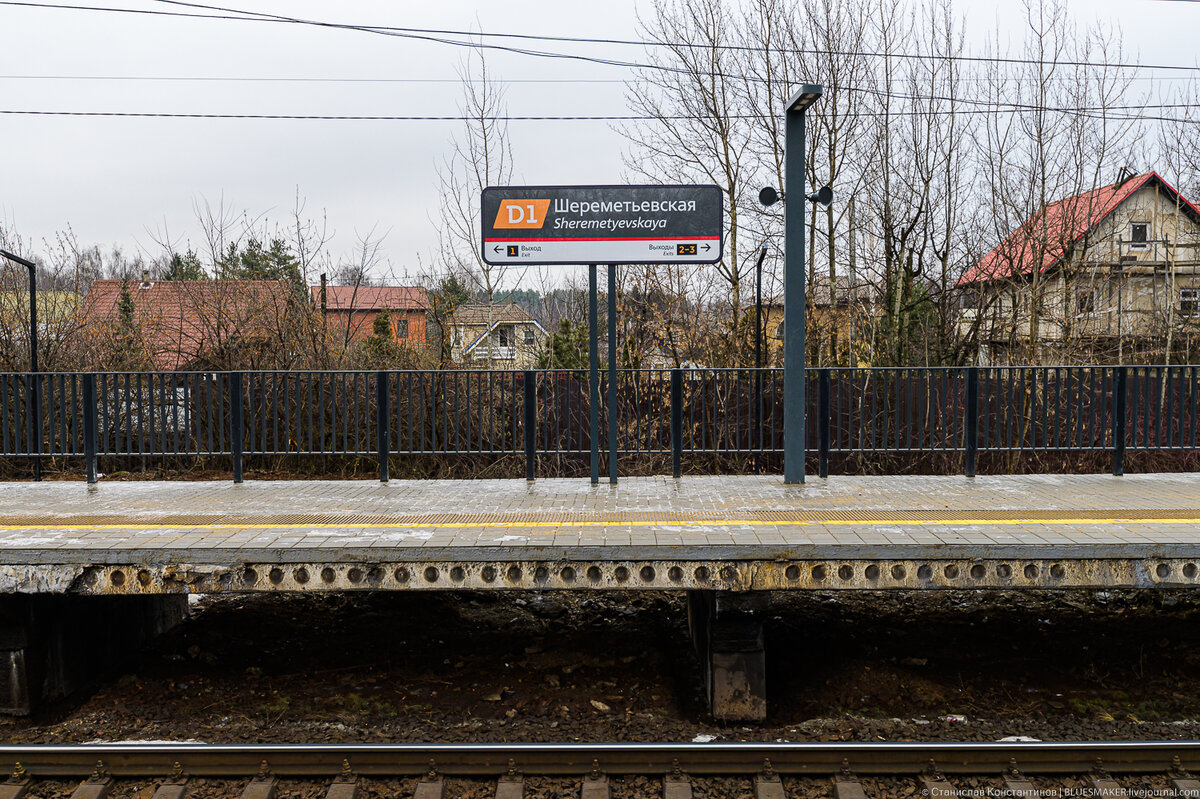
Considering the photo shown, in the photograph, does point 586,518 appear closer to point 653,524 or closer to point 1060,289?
point 653,524

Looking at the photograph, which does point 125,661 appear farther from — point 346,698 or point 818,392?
point 818,392

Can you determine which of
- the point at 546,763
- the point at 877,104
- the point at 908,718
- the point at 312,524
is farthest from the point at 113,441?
the point at 877,104

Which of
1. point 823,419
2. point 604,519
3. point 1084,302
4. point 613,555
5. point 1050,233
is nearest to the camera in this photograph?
point 613,555

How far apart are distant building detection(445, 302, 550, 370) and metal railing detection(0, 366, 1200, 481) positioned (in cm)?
723

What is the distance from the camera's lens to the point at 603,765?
16.5 feet

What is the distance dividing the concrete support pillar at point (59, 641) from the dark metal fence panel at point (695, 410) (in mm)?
2312

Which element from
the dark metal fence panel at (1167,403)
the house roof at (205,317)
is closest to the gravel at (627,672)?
the dark metal fence panel at (1167,403)

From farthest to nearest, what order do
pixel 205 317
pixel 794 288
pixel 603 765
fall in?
1. pixel 205 317
2. pixel 794 288
3. pixel 603 765

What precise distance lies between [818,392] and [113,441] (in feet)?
27.5

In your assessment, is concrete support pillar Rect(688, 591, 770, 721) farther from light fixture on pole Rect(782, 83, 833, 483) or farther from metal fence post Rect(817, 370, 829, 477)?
metal fence post Rect(817, 370, 829, 477)

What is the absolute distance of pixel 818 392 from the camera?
29.6ft

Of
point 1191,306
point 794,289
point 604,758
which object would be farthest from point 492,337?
point 1191,306

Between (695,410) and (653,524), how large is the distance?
3093 millimetres

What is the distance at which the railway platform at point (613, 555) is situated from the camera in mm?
5457
